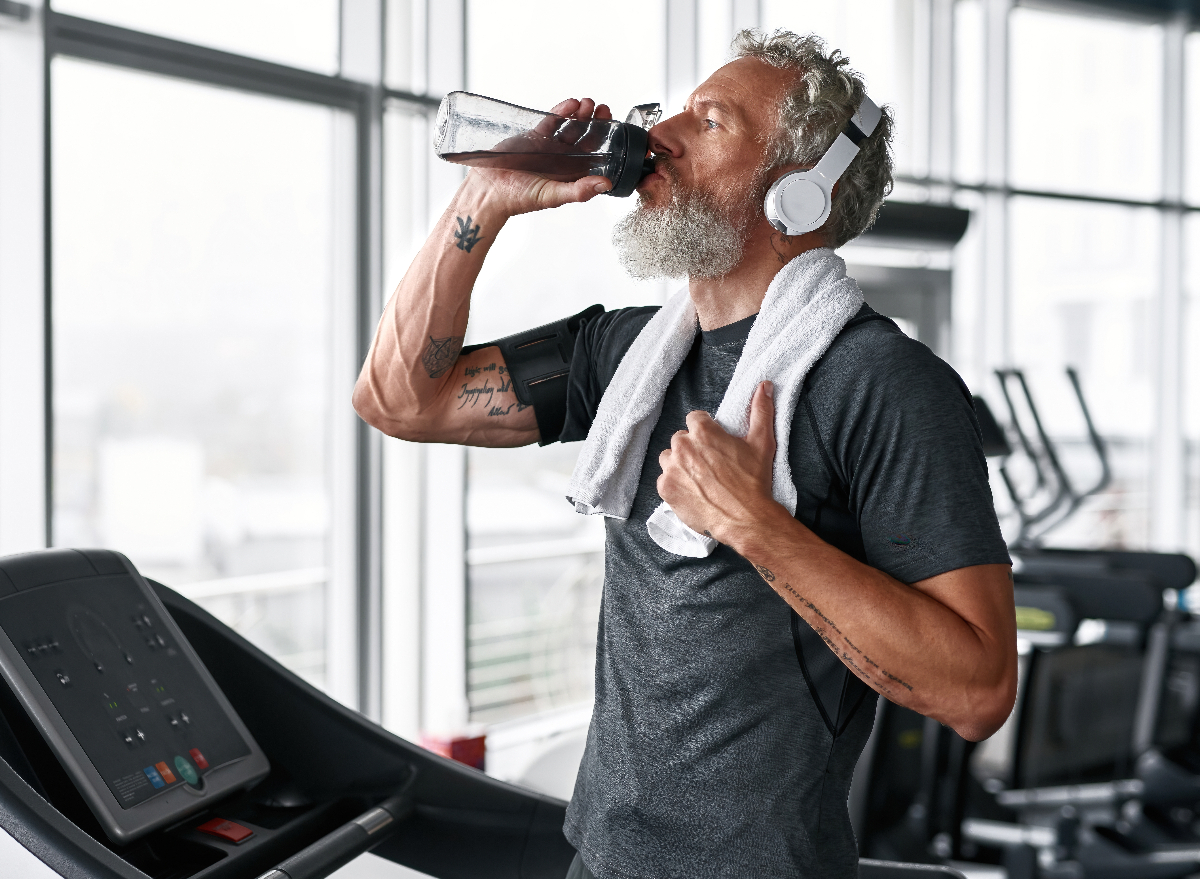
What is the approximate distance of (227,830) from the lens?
1.10m

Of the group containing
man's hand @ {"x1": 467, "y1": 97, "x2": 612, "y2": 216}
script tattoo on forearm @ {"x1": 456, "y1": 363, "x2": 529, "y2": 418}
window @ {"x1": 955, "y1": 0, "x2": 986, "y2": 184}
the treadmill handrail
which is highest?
window @ {"x1": 955, "y1": 0, "x2": 986, "y2": 184}

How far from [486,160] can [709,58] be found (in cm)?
286

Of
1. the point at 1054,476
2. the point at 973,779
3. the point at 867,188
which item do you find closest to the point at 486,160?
the point at 867,188

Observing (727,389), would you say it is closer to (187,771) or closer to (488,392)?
(488,392)

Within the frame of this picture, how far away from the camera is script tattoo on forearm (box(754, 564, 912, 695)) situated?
867mm

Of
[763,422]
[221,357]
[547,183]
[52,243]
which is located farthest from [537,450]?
[763,422]

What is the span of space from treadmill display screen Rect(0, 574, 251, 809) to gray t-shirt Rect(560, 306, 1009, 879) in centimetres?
44

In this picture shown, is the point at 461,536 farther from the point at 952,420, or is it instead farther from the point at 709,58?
the point at 952,420

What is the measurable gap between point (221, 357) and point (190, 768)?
227 cm

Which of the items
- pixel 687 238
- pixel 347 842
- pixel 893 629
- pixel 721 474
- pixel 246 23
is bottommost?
pixel 347 842

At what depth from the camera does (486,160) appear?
3.84 feet

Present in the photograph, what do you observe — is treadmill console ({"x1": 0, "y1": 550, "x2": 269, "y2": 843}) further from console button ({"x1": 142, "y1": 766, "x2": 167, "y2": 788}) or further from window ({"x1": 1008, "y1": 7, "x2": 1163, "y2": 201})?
window ({"x1": 1008, "y1": 7, "x2": 1163, "y2": 201})

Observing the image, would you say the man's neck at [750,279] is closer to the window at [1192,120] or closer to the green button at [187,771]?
the green button at [187,771]

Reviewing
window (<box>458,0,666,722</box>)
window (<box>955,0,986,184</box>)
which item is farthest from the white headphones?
window (<box>955,0,986,184</box>)
